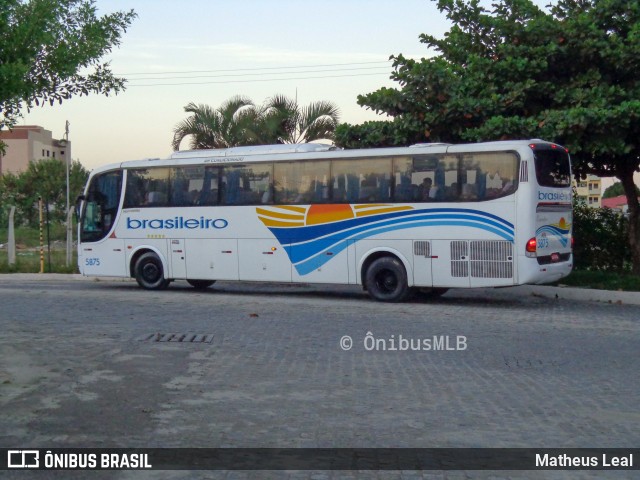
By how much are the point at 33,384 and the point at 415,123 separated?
1470 centimetres

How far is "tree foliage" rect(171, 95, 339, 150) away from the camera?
32062 mm

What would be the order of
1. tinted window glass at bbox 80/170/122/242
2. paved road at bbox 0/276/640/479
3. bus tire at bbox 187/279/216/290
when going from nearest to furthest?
paved road at bbox 0/276/640/479 → tinted window glass at bbox 80/170/122/242 → bus tire at bbox 187/279/216/290

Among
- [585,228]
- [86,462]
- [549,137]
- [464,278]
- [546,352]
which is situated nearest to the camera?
[86,462]

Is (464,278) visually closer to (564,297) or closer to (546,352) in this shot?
(564,297)

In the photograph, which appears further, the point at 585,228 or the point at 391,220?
the point at 585,228

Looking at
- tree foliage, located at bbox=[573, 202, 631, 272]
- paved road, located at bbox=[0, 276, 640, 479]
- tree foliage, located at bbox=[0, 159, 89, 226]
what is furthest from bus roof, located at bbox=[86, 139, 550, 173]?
tree foliage, located at bbox=[0, 159, 89, 226]

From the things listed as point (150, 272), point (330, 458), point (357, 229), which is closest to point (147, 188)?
point (150, 272)

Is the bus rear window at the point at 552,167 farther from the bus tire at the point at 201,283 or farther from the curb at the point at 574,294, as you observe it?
the bus tire at the point at 201,283

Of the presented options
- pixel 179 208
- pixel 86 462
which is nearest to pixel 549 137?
pixel 179 208

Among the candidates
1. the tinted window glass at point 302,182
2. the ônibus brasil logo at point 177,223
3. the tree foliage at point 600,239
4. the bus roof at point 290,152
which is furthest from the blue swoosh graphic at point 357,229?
the tree foliage at point 600,239

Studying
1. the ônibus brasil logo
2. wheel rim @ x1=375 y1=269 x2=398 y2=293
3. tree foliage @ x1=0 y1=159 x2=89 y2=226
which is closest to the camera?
wheel rim @ x1=375 y1=269 x2=398 y2=293

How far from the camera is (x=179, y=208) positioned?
22766 mm

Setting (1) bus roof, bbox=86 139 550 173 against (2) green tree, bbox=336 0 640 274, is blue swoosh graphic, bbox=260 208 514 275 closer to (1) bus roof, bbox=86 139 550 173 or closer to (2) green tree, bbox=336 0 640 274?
(1) bus roof, bbox=86 139 550 173

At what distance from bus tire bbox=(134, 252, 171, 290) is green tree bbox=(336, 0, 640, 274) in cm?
665
